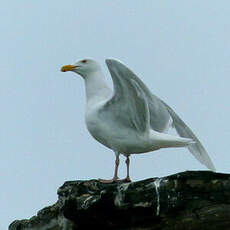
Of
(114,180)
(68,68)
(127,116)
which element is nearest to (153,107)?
(127,116)

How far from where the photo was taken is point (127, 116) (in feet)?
40.2

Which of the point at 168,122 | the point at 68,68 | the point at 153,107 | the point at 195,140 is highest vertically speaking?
the point at 68,68

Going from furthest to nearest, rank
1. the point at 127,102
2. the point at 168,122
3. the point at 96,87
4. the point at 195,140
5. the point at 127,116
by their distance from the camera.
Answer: the point at 195,140, the point at 96,87, the point at 168,122, the point at 127,116, the point at 127,102

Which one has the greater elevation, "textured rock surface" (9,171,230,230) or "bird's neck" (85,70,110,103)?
"bird's neck" (85,70,110,103)

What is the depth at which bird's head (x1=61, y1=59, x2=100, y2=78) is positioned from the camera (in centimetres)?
1316

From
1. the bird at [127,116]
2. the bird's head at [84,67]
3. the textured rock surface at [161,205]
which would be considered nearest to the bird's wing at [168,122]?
the bird at [127,116]

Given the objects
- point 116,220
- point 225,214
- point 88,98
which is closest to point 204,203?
point 225,214

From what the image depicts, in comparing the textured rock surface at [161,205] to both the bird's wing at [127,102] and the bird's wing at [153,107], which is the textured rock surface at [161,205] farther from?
the bird's wing at [153,107]

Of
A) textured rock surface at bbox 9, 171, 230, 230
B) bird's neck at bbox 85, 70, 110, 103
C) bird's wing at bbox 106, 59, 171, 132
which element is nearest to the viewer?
textured rock surface at bbox 9, 171, 230, 230

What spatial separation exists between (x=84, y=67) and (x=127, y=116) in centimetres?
151

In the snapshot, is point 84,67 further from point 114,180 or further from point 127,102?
point 114,180

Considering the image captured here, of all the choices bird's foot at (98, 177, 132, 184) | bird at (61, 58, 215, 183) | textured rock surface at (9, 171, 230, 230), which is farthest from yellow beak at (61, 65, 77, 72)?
textured rock surface at (9, 171, 230, 230)

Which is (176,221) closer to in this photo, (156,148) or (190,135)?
(156,148)

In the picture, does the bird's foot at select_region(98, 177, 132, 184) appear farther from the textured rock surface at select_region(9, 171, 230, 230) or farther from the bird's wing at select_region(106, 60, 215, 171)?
the bird's wing at select_region(106, 60, 215, 171)
